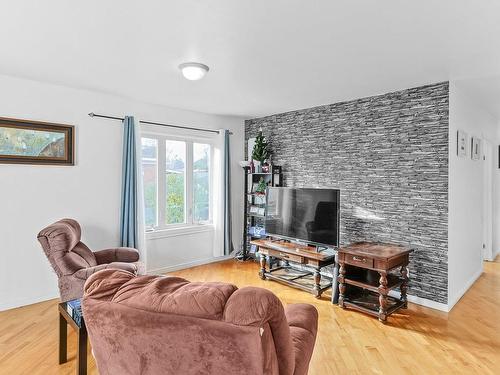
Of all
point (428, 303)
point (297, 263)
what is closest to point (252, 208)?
Answer: point (297, 263)

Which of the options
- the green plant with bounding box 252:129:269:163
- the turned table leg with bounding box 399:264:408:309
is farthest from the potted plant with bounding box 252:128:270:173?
the turned table leg with bounding box 399:264:408:309

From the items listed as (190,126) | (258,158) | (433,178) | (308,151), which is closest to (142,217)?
(190,126)

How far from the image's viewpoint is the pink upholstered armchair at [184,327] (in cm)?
117

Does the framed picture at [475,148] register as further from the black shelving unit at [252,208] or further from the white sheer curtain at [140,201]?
the white sheer curtain at [140,201]

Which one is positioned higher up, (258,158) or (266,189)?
(258,158)

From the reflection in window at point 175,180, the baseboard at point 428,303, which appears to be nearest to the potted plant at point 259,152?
the reflection in window at point 175,180

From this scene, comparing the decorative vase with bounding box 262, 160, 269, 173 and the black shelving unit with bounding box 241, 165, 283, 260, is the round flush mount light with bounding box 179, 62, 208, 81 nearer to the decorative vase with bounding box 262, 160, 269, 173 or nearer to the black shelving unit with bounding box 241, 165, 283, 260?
the decorative vase with bounding box 262, 160, 269, 173

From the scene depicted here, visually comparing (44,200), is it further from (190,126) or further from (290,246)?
(290,246)

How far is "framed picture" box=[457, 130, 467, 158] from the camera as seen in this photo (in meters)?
3.62

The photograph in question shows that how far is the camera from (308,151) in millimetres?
4828

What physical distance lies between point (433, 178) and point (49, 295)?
14.7 feet

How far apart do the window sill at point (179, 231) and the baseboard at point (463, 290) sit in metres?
3.43

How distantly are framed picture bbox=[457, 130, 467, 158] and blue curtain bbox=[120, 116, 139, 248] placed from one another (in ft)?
12.8

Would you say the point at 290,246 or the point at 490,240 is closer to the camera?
the point at 290,246
